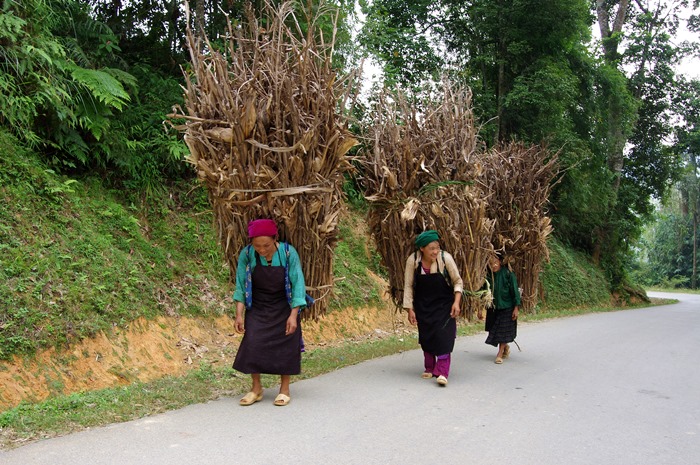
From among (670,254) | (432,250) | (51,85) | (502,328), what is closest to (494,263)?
(502,328)

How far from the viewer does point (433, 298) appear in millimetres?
5449

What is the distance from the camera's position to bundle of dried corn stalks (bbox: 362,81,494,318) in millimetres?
5824

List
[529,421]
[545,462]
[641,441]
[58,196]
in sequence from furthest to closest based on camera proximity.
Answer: [58,196] < [529,421] < [641,441] < [545,462]

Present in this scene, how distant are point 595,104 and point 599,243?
6.19 metres

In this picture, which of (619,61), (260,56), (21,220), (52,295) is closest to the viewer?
(260,56)

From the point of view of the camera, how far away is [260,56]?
459 centimetres

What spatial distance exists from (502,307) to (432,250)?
71.4 inches

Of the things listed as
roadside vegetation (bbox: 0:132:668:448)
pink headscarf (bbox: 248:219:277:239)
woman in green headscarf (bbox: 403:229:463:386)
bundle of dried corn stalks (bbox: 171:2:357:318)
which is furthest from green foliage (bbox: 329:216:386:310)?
pink headscarf (bbox: 248:219:277:239)

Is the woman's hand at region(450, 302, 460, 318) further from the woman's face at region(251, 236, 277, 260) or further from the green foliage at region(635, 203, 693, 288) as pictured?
the green foliage at region(635, 203, 693, 288)

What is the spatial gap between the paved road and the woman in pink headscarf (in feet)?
0.93

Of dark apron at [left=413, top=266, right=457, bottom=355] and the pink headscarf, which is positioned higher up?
the pink headscarf

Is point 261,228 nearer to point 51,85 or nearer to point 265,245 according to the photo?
point 265,245

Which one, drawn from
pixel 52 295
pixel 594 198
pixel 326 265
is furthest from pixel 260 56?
pixel 594 198

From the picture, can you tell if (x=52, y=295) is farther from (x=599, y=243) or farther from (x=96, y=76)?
(x=599, y=243)
